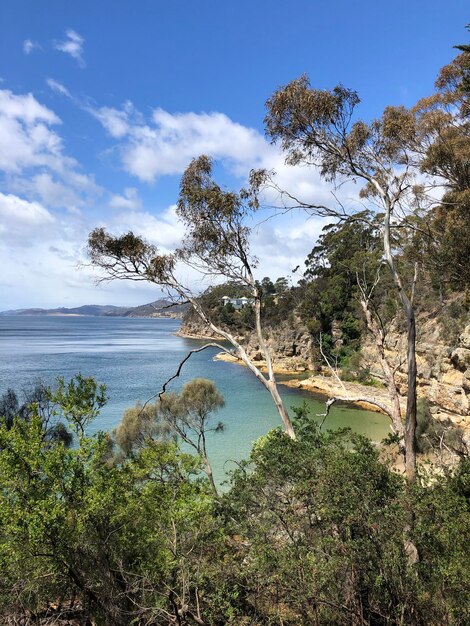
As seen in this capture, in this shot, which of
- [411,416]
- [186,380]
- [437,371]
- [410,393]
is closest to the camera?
[411,416]

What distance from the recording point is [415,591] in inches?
178

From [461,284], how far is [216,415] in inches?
641

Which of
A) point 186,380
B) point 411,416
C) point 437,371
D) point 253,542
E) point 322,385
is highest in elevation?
point 411,416

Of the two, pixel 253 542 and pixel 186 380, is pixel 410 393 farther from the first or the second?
pixel 186 380

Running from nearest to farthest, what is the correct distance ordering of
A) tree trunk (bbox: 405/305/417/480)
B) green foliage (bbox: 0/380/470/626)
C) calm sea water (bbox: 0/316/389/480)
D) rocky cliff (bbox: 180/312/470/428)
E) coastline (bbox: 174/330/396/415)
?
green foliage (bbox: 0/380/470/626)
tree trunk (bbox: 405/305/417/480)
rocky cliff (bbox: 180/312/470/428)
calm sea water (bbox: 0/316/389/480)
coastline (bbox: 174/330/396/415)

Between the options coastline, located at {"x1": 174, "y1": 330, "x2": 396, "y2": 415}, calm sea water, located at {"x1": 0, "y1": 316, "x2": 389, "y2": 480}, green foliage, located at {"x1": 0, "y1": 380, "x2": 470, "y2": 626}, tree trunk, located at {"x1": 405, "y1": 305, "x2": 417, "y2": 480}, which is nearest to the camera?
green foliage, located at {"x1": 0, "y1": 380, "x2": 470, "y2": 626}

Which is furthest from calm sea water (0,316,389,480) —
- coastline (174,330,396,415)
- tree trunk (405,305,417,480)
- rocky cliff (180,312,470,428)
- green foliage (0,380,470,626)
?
tree trunk (405,305,417,480)

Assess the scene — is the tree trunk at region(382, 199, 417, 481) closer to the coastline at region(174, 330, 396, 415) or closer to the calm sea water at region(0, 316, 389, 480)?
the calm sea water at region(0, 316, 389, 480)

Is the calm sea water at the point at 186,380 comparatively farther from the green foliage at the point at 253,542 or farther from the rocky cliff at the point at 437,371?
the green foliage at the point at 253,542

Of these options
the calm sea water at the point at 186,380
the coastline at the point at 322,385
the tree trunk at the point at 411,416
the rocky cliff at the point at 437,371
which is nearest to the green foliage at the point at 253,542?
the tree trunk at the point at 411,416

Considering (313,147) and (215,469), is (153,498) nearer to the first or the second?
(313,147)

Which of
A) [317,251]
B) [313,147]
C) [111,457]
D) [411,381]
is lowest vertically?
[111,457]

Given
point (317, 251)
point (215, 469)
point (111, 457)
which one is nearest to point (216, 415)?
point (215, 469)

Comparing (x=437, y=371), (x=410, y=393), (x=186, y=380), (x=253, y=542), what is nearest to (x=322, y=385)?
(x=186, y=380)
